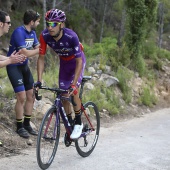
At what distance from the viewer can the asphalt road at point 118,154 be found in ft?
17.9

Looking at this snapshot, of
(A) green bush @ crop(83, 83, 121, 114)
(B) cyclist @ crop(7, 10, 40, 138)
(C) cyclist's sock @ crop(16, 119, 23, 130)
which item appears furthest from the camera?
(A) green bush @ crop(83, 83, 121, 114)

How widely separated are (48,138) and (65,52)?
1.39 meters

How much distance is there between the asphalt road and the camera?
17.9 feet

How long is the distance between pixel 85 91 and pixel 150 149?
3815 millimetres

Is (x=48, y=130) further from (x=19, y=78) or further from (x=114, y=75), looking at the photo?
(x=114, y=75)

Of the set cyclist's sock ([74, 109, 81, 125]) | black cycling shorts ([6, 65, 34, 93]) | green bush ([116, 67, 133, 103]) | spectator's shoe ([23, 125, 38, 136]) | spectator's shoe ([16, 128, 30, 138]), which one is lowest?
green bush ([116, 67, 133, 103])

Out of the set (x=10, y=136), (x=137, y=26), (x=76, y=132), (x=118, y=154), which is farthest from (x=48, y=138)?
(x=137, y=26)

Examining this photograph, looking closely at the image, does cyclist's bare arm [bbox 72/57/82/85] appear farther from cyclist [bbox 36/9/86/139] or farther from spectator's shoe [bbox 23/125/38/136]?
spectator's shoe [bbox 23/125/38/136]

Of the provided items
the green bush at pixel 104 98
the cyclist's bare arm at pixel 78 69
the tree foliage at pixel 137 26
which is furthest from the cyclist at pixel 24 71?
the tree foliage at pixel 137 26

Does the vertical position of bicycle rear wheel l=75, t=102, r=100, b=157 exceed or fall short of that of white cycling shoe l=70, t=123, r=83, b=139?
it falls short

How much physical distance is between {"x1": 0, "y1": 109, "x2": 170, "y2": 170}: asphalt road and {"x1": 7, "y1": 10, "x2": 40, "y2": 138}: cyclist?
0.82 meters

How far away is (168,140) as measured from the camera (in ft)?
25.6

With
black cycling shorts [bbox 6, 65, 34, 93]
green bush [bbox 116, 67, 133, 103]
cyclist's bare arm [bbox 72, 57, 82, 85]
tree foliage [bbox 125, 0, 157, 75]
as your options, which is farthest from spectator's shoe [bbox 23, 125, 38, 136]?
tree foliage [bbox 125, 0, 157, 75]

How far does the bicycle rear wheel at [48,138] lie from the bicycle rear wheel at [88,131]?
0.58 m
